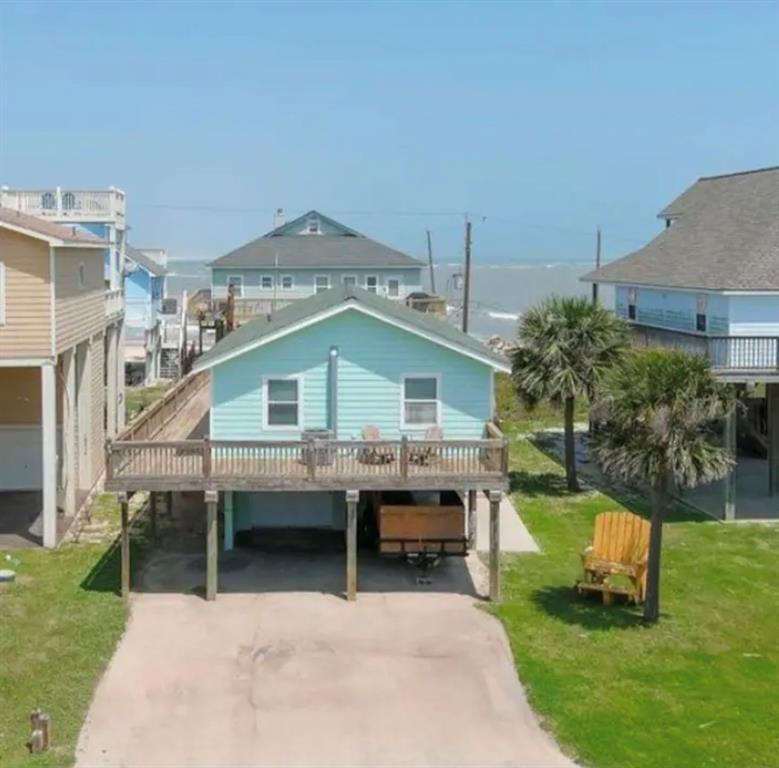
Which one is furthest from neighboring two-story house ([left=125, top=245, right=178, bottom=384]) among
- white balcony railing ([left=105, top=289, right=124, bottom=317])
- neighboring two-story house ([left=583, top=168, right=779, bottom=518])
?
neighboring two-story house ([left=583, top=168, right=779, bottom=518])

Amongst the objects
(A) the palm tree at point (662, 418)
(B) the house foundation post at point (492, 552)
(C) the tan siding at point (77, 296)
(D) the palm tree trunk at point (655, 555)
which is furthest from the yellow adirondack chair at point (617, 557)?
(C) the tan siding at point (77, 296)

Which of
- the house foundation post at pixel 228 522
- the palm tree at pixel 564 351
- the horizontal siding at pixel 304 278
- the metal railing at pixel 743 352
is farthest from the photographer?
the horizontal siding at pixel 304 278

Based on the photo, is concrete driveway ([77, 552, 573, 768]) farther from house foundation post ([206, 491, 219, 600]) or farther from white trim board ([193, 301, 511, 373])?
white trim board ([193, 301, 511, 373])

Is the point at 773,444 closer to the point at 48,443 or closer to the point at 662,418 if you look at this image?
the point at 662,418

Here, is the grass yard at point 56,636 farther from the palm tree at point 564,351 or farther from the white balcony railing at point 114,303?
the palm tree at point 564,351

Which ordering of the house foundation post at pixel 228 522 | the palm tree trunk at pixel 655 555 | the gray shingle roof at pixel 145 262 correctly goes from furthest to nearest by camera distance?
1. the gray shingle roof at pixel 145 262
2. the house foundation post at pixel 228 522
3. the palm tree trunk at pixel 655 555

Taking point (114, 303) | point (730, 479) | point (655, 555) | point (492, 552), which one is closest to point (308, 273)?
point (114, 303)
